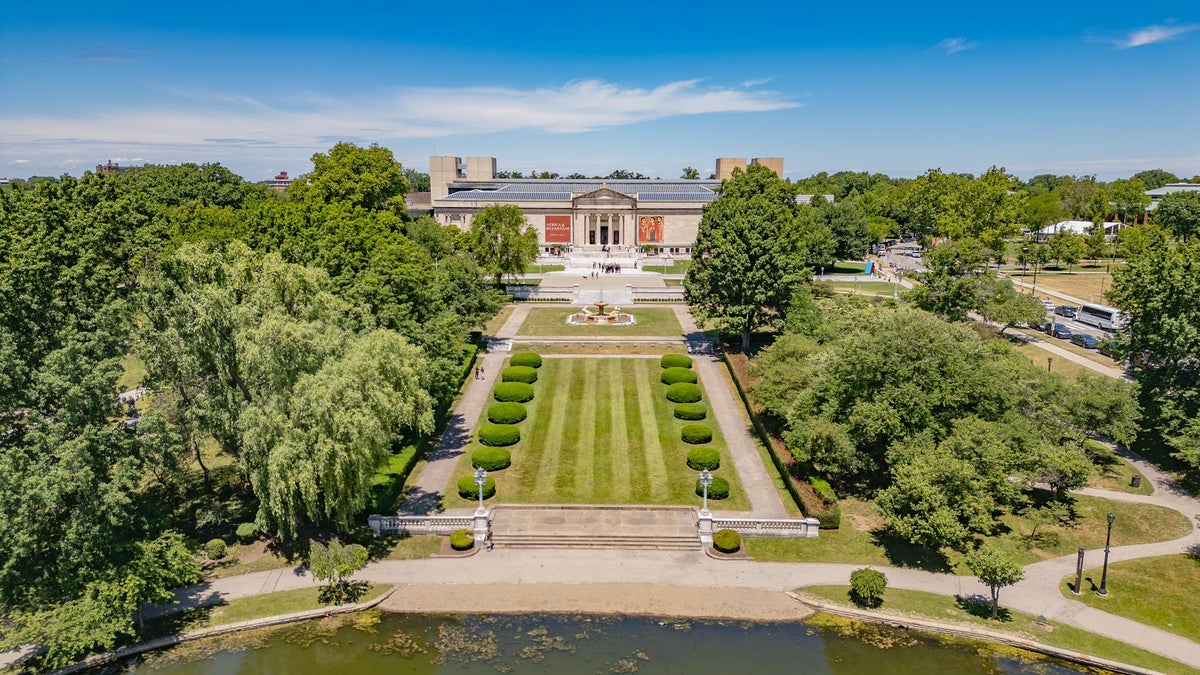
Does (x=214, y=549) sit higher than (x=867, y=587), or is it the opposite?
(x=214, y=549)

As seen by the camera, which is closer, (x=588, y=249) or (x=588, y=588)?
(x=588, y=588)

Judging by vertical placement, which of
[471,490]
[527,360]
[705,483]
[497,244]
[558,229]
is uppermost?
[558,229]

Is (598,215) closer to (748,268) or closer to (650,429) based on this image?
(748,268)

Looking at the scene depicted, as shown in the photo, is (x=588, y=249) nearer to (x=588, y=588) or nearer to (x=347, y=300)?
(x=347, y=300)

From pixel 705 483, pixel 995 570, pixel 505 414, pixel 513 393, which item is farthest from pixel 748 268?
pixel 995 570

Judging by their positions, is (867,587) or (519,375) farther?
(519,375)

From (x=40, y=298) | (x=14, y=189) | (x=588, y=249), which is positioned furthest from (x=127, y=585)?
(x=588, y=249)
